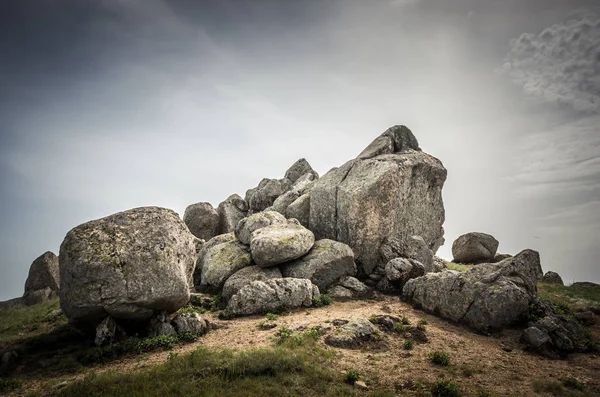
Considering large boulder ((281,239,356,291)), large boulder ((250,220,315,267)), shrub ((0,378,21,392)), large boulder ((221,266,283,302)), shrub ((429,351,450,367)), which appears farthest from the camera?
large boulder ((281,239,356,291))

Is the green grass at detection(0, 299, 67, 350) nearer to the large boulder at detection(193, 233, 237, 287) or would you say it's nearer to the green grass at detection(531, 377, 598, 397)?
the large boulder at detection(193, 233, 237, 287)

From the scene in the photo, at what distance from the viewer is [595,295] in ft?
89.0

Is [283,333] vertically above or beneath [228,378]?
beneath

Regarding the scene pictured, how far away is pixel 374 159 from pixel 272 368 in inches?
1036

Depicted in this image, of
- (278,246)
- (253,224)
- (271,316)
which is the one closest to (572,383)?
(271,316)

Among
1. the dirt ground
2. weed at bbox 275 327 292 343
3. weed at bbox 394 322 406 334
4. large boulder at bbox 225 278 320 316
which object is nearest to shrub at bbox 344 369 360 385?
the dirt ground

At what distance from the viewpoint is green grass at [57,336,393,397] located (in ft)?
36.7

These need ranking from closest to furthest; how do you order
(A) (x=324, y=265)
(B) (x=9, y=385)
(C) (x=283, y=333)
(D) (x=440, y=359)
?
(B) (x=9, y=385), (D) (x=440, y=359), (C) (x=283, y=333), (A) (x=324, y=265)

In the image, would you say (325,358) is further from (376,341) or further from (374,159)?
(374,159)

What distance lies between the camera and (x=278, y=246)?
25969 mm

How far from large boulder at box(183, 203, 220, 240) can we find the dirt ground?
95.8 feet

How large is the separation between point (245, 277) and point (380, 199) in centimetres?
1560

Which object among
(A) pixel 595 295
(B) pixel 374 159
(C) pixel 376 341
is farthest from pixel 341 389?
(A) pixel 595 295

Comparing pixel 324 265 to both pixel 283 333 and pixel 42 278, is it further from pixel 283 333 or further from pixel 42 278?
pixel 42 278
